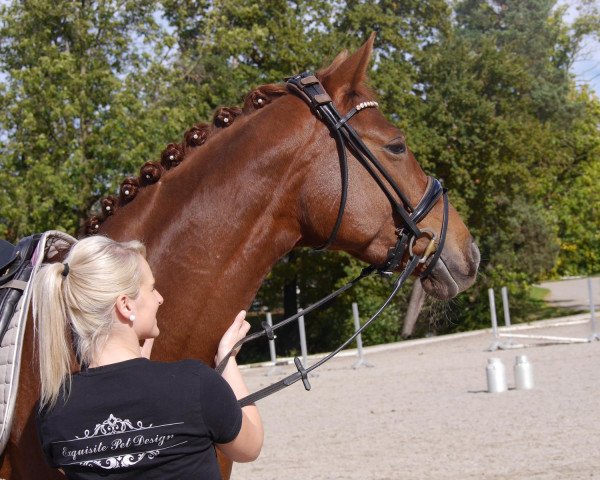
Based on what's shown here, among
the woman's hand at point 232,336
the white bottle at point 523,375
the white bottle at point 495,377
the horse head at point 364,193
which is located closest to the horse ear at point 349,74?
the horse head at point 364,193

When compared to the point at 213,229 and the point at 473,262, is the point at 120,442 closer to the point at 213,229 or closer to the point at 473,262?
the point at 213,229

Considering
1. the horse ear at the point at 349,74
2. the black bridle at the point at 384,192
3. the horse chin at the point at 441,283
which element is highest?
the horse ear at the point at 349,74

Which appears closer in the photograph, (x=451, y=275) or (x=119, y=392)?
(x=119, y=392)

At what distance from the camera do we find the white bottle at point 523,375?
1145 centimetres

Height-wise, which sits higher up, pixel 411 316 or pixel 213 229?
pixel 213 229

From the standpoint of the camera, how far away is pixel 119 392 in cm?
200

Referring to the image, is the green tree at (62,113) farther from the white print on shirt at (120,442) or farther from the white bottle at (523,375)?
the white print on shirt at (120,442)

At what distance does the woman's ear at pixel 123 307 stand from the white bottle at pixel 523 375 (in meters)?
10.1

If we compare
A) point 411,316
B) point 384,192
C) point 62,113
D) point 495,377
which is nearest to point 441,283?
point 384,192

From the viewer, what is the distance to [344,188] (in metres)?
2.80

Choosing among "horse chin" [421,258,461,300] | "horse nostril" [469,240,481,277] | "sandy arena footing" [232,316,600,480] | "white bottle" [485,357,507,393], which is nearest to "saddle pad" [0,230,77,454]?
"horse chin" [421,258,461,300]

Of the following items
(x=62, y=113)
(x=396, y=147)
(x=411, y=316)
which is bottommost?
(x=411, y=316)

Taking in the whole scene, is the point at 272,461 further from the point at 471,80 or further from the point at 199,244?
the point at 471,80

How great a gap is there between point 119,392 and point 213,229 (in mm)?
860
